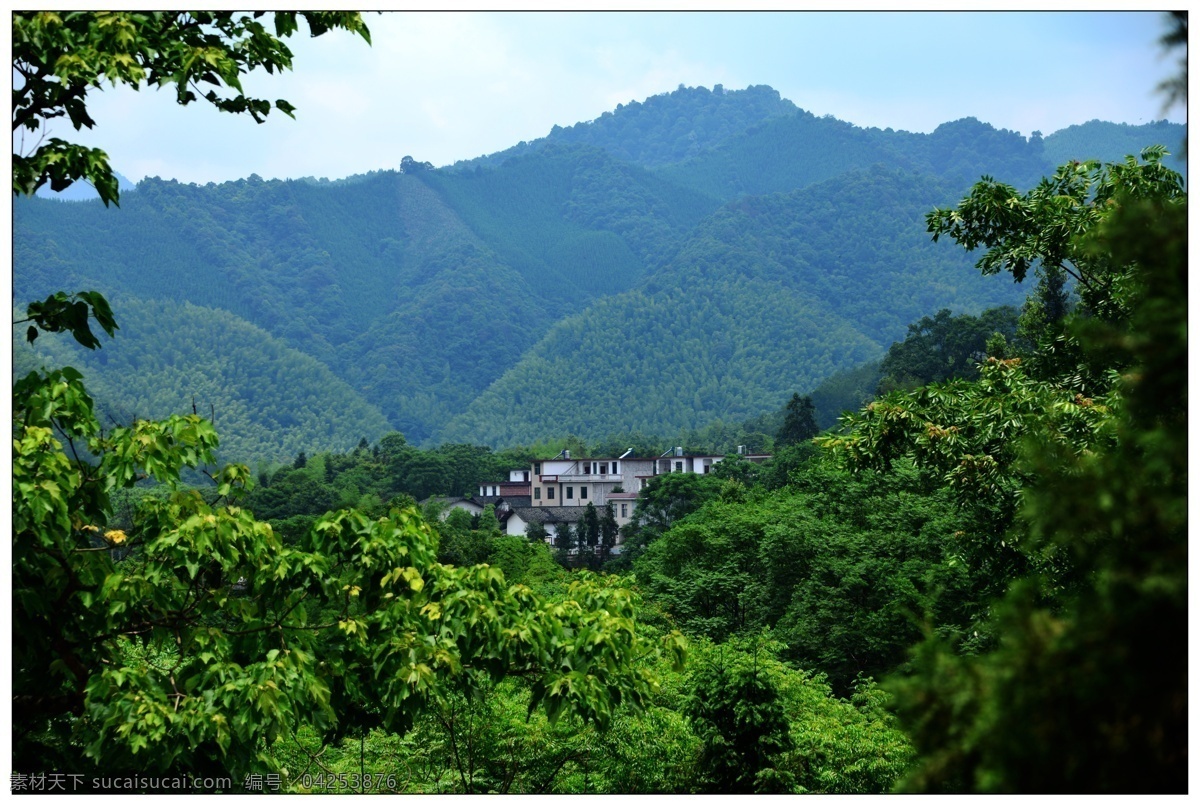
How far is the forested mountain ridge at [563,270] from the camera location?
3873 inches

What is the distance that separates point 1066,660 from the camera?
1.56 metres

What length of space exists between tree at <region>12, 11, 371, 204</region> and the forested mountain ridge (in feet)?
260

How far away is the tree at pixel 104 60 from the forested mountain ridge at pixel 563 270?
79.2 meters

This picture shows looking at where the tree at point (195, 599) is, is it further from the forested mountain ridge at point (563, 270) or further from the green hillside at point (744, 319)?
the green hillside at point (744, 319)

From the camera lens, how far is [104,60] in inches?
156

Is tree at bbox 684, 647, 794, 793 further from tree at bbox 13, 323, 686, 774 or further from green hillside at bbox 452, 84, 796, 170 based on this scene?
green hillside at bbox 452, 84, 796, 170

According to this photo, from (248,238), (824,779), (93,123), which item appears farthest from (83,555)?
(248,238)

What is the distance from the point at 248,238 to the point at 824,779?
12794 cm

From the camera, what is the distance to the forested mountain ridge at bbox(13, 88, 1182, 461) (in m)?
98.4

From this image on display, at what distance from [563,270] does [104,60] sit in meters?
127

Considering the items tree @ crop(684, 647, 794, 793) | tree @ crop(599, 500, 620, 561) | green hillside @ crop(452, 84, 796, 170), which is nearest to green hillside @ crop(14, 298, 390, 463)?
tree @ crop(599, 500, 620, 561)

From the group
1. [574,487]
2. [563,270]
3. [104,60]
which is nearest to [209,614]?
[104,60]

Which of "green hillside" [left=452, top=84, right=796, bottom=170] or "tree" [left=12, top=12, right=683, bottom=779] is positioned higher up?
"green hillside" [left=452, top=84, right=796, bottom=170]

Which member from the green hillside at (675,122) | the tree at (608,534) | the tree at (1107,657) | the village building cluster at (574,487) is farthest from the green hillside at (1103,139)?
the tree at (1107,657)
